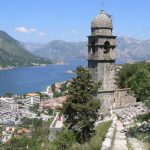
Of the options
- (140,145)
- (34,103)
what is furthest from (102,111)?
(34,103)

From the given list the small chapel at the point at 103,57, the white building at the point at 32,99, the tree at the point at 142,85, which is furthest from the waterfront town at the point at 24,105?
the tree at the point at 142,85

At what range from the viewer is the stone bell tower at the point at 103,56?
19938 mm

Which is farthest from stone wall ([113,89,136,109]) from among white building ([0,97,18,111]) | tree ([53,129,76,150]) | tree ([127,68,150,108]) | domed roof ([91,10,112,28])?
white building ([0,97,18,111])

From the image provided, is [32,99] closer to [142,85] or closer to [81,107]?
[81,107]

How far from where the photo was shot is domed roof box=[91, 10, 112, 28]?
65.2 feet

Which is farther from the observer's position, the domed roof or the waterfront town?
the waterfront town

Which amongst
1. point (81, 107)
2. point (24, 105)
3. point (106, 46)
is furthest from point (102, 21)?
point (24, 105)

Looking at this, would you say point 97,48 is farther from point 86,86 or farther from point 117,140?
point 117,140

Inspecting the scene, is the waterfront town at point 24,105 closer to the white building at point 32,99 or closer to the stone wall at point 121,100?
the white building at point 32,99

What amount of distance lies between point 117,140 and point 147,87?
1.88 meters

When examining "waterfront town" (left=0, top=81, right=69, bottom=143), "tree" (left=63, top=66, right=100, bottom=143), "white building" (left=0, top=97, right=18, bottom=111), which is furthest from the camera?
"white building" (left=0, top=97, right=18, bottom=111)

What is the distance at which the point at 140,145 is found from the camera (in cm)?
1004

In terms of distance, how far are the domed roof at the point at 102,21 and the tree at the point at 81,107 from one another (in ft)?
16.6

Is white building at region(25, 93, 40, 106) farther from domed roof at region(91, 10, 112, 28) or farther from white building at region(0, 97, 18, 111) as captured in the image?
domed roof at region(91, 10, 112, 28)
